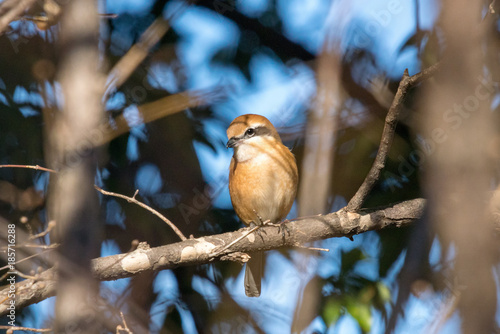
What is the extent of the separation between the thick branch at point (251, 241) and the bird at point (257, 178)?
789mm

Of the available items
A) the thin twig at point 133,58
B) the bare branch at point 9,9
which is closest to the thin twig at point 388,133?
the thin twig at point 133,58

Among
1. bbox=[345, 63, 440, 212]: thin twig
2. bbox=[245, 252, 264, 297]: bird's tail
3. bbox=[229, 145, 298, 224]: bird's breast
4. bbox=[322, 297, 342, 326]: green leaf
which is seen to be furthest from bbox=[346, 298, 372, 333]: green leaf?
bbox=[229, 145, 298, 224]: bird's breast

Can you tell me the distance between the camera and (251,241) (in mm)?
4105

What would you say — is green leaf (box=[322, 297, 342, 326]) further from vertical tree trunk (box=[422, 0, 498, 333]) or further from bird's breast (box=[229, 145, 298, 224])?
vertical tree trunk (box=[422, 0, 498, 333])

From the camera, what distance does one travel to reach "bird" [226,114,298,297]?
5062 mm

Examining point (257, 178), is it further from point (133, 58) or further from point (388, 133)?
point (133, 58)

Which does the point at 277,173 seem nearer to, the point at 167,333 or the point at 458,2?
the point at 167,333

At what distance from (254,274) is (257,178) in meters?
0.99

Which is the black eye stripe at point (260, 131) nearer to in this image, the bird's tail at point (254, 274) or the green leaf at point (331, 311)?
the bird's tail at point (254, 274)

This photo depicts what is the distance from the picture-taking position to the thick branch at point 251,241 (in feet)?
11.8

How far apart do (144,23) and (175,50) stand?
0.40 metres

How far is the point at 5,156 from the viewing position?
453 centimetres

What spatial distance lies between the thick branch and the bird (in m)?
0.79

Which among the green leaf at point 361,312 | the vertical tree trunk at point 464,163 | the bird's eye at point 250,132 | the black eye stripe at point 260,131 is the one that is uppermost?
the vertical tree trunk at point 464,163
